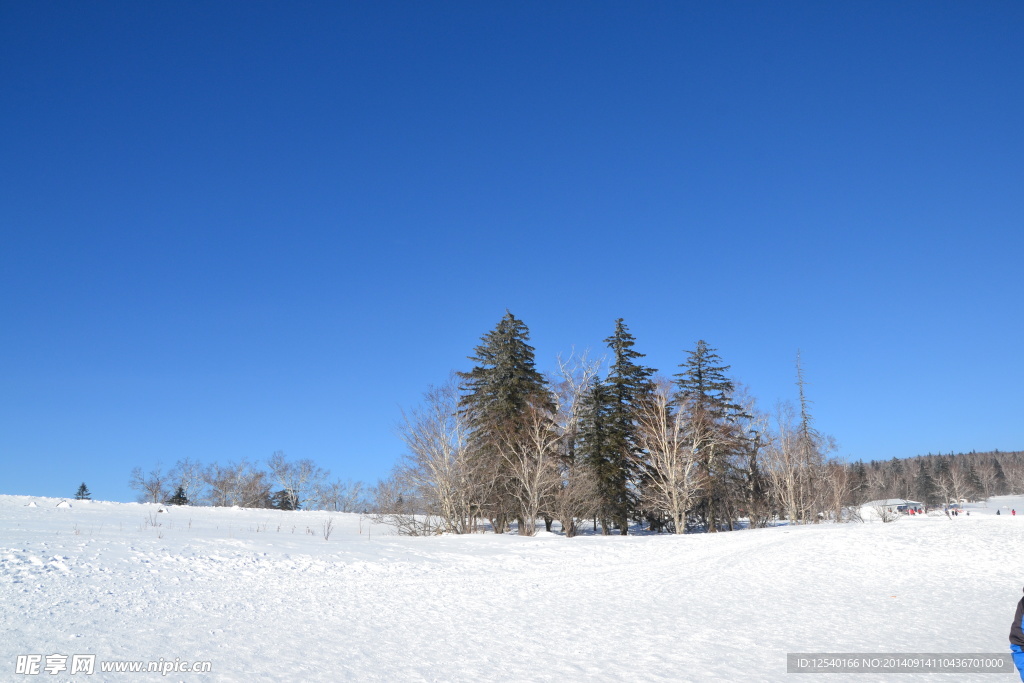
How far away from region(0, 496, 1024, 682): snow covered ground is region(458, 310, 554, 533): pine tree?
990 centimetres

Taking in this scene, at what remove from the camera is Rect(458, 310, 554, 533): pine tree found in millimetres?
33938

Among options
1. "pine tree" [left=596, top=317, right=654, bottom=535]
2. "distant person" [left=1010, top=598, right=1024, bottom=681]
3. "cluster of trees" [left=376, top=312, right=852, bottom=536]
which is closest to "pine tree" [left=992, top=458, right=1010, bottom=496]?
"cluster of trees" [left=376, top=312, right=852, bottom=536]

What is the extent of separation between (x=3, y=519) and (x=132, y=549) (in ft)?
28.5

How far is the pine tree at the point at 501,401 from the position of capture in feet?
Answer: 111

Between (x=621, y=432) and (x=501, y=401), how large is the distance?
876 centimetres

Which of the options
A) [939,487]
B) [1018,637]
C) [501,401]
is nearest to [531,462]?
[501,401]

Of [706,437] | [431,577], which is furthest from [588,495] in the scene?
[431,577]

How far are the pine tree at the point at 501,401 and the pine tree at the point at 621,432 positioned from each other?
5121mm

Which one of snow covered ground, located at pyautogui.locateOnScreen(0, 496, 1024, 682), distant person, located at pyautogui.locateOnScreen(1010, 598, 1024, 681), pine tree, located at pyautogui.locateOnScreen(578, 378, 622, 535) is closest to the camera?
distant person, located at pyautogui.locateOnScreen(1010, 598, 1024, 681)

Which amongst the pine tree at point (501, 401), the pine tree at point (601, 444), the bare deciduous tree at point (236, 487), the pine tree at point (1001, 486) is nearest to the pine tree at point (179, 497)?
the bare deciduous tree at point (236, 487)

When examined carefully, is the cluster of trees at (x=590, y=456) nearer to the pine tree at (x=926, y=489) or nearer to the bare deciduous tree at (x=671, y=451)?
the bare deciduous tree at (x=671, y=451)

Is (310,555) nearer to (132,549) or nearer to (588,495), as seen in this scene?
(132,549)

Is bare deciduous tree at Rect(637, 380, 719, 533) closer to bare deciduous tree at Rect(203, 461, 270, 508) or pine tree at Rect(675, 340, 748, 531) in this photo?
pine tree at Rect(675, 340, 748, 531)

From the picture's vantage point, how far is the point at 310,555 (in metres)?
17.2
